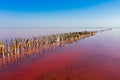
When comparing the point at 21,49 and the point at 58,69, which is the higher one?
the point at 21,49

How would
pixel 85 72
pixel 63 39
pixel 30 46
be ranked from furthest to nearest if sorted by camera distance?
pixel 63 39 → pixel 30 46 → pixel 85 72

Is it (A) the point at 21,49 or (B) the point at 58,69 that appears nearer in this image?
(B) the point at 58,69

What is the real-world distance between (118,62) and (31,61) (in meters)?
6.44

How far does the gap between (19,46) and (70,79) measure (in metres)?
9.12

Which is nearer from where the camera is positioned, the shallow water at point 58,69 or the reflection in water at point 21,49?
the shallow water at point 58,69

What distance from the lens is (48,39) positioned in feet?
76.4

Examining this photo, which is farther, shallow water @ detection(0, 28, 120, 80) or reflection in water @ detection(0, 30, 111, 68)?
reflection in water @ detection(0, 30, 111, 68)

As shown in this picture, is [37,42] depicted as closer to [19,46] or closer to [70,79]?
[19,46]

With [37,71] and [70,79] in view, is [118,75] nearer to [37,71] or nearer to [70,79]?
[70,79]

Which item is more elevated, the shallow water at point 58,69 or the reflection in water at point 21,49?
the reflection in water at point 21,49

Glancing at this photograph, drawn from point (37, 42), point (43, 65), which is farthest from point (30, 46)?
point (43, 65)

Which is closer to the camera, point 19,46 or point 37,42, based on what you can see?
point 19,46

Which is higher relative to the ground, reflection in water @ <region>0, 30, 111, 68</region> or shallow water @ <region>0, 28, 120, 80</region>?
reflection in water @ <region>0, 30, 111, 68</region>

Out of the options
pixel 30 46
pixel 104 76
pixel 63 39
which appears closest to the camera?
pixel 104 76
